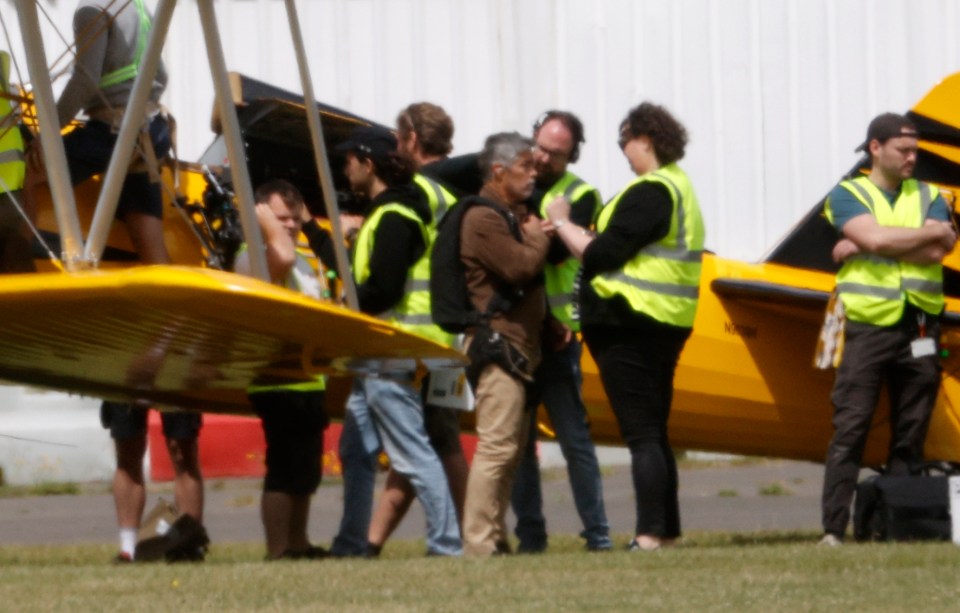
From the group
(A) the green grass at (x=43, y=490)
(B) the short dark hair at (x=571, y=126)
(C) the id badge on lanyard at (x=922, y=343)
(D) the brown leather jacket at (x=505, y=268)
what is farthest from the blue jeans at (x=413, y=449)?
(A) the green grass at (x=43, y=490)

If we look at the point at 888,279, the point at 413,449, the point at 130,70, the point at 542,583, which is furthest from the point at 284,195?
the point at 888,279

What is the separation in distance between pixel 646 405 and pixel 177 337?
210cm

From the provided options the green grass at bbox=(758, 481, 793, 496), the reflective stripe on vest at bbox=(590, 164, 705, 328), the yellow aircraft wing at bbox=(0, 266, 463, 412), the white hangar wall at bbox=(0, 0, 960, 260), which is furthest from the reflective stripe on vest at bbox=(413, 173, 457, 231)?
the white hangar wall at bbox=(0, 0, 960, 260)

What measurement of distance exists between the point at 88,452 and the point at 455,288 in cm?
624

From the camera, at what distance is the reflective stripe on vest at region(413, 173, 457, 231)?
800 centimetres

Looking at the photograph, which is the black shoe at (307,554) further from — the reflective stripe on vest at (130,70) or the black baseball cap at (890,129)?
the black baseball cap at (890,129)

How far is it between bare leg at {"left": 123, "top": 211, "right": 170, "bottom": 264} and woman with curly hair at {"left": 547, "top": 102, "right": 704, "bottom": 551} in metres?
1.53

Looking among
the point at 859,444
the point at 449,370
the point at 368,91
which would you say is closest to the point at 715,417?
the point at 859,444

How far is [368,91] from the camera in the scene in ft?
44.2

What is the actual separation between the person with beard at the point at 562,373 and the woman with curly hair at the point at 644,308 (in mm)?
199

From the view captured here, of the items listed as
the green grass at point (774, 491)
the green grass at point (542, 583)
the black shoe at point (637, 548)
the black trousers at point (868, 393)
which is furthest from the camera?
the green grass at point (774, 491)

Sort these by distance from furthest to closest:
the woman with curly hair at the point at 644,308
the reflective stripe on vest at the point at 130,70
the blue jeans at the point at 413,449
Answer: the woman with curly hair at the point at 644,308 → the blue jeans at the point at 413,449 → the reflective stripe on vest at the point at 130,70

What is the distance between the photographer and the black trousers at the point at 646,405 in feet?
25.3

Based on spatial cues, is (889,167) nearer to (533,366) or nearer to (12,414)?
(533,366)
